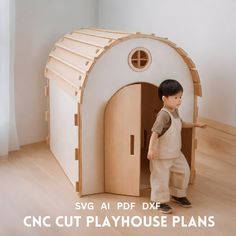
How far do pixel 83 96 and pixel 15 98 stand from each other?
0.95 m

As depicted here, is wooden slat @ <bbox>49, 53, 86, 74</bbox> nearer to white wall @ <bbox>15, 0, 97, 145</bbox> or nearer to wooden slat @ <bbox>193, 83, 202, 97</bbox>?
white wall @ <bbox>15, 0, 97, 145</bbox>

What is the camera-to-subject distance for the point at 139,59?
2.07 metres

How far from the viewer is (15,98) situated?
2824 mm

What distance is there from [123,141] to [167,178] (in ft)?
0.88

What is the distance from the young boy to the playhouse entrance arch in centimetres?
11

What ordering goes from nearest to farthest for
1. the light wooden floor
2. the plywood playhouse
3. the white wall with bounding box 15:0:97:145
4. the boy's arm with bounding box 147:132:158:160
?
1. the light wooden floor
2. the boy's arm with bounding box 147:132:158:160
3. the plywood playhouse
4. the white wall with bounding box 15:0:97:145

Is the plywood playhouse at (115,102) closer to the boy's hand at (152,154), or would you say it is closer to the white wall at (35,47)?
the boy's hand at (152,154)

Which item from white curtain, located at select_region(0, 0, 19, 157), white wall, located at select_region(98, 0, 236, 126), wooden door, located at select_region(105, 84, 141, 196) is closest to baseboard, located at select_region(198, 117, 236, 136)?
white wall, located at select_region(98, 0, 236, 126)

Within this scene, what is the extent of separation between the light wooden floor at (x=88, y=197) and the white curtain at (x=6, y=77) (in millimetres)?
129

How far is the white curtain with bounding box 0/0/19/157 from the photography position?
2.55 metres

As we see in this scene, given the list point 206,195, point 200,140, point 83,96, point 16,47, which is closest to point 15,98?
point 16,47

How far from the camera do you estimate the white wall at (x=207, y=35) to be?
8.11 feet

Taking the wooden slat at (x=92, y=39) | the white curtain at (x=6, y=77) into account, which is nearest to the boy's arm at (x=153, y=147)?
the wooden slat at (x=92, y=39)

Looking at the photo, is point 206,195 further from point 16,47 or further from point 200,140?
point 16,47
